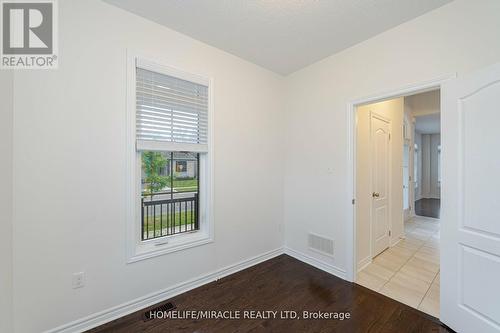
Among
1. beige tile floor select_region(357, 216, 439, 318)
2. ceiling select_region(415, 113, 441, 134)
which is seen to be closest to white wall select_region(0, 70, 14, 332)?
beige tile floor select_region(357, 216, 439, 318)

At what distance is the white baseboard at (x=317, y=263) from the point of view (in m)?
2.60

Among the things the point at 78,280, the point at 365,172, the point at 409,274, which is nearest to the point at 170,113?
the point at 78,280

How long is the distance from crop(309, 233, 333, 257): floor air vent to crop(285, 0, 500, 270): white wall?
85 mm

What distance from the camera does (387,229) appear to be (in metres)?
Answer: 3.46

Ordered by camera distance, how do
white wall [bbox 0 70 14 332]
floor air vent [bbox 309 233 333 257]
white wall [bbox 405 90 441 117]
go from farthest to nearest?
white wall [bbox 405 90 441 117] → floor air vent [bbox 309 233 333 257] → white wall [bbox 0 70 14 332]

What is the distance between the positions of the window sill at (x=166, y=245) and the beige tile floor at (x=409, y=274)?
2.05 metres

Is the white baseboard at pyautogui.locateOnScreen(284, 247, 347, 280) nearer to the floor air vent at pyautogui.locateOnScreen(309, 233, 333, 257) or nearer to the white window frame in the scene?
the floor air vent at pyautogui.locateOnScreen(309, 233, 333, 257)

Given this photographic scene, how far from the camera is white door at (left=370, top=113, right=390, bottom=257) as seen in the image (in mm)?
3100

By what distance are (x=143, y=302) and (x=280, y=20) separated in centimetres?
320

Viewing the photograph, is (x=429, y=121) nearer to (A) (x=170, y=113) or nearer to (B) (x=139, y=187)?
(A) (x=170, y=113)

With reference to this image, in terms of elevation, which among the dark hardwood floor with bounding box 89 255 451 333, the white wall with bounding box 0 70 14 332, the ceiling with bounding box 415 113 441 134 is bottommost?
the dark hardwood floor with bounding box 89 255 451 333

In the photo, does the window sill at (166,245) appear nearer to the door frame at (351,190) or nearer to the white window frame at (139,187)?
the white window frame at (139,187)

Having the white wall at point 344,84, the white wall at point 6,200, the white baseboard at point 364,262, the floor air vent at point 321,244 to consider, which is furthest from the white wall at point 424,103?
the white wall at point 6,200

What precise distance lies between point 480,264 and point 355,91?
200cm
